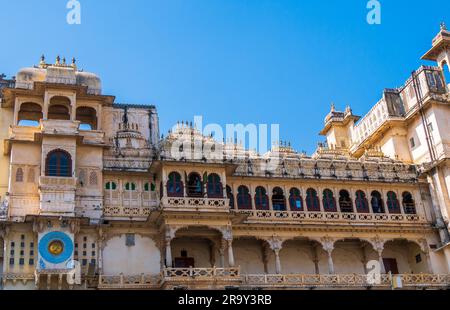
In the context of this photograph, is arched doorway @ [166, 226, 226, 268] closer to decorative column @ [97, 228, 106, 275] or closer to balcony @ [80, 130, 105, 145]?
decorative column @ [97, 228, 106, 275]

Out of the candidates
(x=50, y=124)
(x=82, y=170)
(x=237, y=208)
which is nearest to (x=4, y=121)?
(x=50, y=124)

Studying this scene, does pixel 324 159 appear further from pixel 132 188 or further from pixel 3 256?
pixel 3 256

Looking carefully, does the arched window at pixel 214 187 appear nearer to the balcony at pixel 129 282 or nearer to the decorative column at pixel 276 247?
the decorative column at pixel 276 247

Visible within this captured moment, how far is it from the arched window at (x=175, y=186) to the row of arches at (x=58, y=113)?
244 inches

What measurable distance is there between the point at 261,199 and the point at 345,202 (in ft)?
19.2

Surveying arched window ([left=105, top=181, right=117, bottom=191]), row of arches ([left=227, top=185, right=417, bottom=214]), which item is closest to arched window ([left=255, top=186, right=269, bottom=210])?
row of arches ([left=227, top=185, right=417, bottom=214])

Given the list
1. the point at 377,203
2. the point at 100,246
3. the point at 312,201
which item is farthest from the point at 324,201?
the point at 100,246

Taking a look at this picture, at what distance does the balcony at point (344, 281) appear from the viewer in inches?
1374

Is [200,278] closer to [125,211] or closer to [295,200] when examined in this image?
[125,211]

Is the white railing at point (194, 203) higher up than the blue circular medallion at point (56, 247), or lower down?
higher up

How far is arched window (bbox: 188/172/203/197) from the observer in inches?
1416

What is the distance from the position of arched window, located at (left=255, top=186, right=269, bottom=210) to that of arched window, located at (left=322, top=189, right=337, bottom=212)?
3.89m

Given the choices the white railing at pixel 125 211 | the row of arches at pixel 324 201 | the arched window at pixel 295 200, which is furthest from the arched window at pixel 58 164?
the arched window at pixel 295 200
